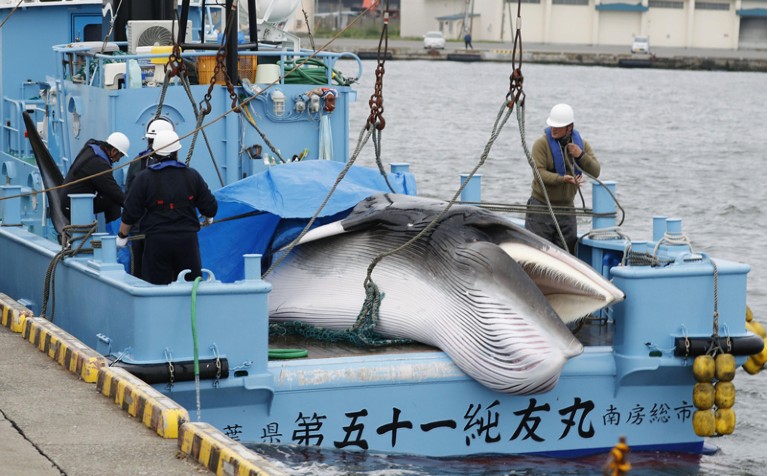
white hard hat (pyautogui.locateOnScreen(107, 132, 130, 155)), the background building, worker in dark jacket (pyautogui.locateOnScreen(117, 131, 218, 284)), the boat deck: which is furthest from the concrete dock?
the background building

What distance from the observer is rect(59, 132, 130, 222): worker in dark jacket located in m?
10.9

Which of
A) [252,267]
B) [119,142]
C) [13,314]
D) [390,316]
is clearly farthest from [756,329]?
[13,314]

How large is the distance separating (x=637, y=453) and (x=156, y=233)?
3864mm

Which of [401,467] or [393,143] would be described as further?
[393,143]

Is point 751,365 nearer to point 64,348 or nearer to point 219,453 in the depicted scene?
point 219,453

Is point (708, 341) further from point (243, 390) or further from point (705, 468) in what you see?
point (243, 390)

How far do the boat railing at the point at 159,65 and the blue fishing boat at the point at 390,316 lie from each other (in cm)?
8

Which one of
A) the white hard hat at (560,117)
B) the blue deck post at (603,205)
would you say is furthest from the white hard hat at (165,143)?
the blue deck post at (603,205)

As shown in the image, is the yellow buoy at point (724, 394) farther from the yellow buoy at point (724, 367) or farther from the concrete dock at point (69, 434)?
the concrete dock at point (69, 434)

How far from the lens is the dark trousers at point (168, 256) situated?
9.62 meters

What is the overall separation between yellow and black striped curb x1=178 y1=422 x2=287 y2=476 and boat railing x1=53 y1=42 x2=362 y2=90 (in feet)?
16.6

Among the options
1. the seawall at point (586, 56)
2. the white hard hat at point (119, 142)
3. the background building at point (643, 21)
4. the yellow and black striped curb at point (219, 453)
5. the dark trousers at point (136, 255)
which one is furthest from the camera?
the background building at point (643, 21)

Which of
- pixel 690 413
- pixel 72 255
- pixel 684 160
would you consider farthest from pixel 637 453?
pixel 684 160

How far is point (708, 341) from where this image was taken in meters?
9.55
